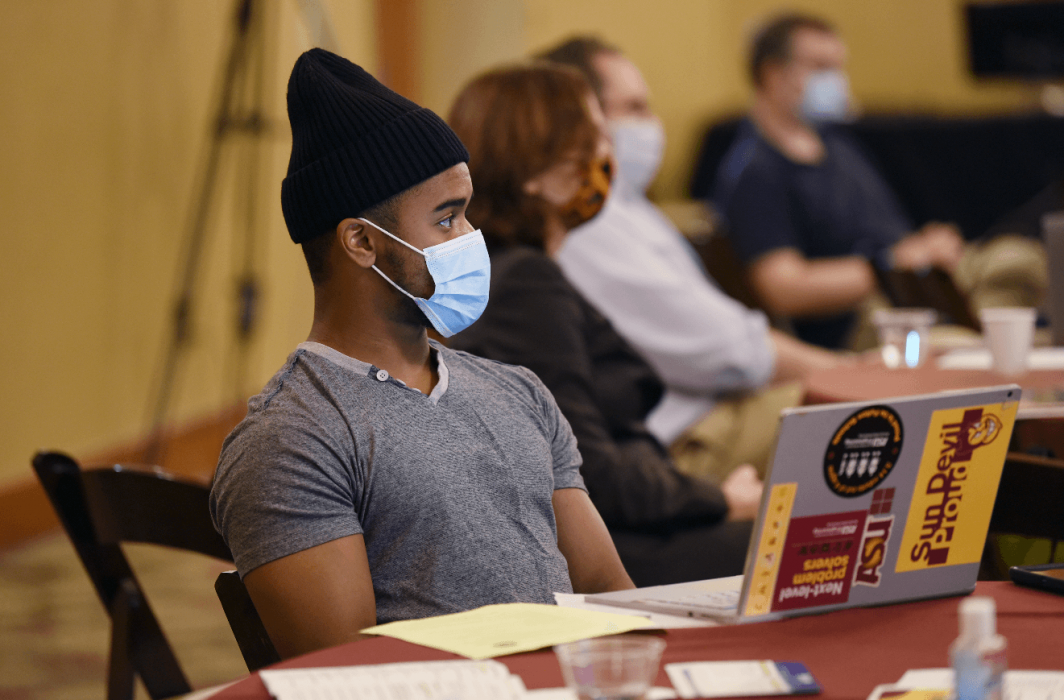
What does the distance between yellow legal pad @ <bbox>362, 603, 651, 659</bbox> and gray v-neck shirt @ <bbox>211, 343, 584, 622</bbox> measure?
0.15 meters

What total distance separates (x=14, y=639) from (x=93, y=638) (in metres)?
0.20

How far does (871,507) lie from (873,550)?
1.8 inches

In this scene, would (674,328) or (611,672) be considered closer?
(611,672)

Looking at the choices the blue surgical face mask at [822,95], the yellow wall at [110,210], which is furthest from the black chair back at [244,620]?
the blue surgical face mask at [822,95]

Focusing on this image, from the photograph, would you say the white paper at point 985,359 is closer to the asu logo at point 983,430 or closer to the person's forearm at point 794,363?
the person's forearm at point 794,363

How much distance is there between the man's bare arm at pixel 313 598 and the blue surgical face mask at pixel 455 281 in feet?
1.05

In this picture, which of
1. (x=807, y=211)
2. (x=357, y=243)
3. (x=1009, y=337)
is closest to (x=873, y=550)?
(x=357, y=243)

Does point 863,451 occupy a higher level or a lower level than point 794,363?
higher

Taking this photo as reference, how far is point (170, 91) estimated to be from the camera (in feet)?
15.1

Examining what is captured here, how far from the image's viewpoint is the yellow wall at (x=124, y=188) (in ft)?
12.3

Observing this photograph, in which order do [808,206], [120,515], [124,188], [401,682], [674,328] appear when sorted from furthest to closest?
[808,206]
[124,188]
[674,328]
[120,515]
[401,682]

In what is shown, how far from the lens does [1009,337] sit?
232 centimetres

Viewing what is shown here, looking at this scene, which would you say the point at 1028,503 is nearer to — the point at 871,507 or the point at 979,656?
the point at 871,507

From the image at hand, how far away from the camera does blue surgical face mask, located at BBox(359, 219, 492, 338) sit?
1.31 metres
